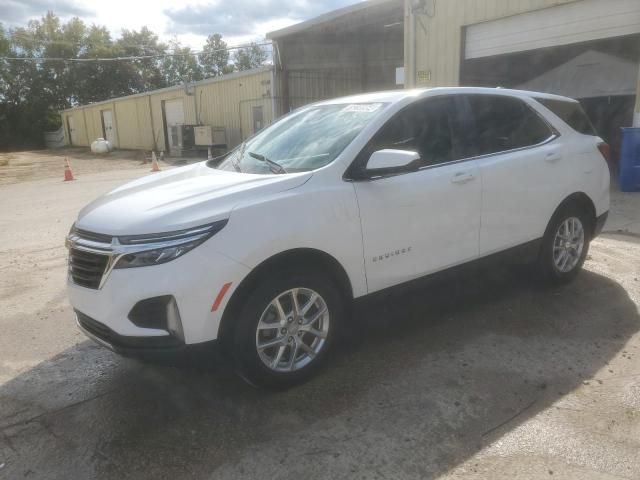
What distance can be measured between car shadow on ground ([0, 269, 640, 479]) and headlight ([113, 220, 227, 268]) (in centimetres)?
59

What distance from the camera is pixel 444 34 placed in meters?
12.7

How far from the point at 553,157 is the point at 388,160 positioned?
1.94 m

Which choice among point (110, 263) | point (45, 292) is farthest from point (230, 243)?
point (45, 292)

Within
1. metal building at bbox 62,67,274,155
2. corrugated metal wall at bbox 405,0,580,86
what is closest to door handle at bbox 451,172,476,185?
corrugated metal wall at bbox 405,0,580,86

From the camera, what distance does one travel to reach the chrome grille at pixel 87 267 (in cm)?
273

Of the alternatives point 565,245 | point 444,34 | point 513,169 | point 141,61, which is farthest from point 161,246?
point 141,61

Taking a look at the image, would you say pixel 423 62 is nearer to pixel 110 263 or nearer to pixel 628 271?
pixel 628 271

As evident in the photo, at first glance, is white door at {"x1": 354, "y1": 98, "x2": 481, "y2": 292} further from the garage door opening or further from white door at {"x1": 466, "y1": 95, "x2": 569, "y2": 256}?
the garage door opening

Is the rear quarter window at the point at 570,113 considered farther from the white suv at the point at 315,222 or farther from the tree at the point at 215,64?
the tree at the point at 215,64

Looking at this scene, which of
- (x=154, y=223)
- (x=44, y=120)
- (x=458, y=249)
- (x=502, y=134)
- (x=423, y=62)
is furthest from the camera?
(x=44, y=120)

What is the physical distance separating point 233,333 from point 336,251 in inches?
30.0

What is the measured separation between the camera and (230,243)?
104 inches

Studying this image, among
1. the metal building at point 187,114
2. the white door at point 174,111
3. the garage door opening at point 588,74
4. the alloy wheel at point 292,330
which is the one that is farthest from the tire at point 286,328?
the white door at point 174,111

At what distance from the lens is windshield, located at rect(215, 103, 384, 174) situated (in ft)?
10.9
